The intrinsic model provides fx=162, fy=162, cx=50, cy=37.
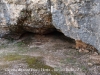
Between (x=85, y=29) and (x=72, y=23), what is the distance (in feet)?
1.47

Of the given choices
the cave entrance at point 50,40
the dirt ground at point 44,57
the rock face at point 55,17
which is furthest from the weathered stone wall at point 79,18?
the cave entrance at point 50,40

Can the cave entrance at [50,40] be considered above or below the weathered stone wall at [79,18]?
below

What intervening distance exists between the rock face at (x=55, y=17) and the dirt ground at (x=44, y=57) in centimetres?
50

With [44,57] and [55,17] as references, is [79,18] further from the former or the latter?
[44,57]

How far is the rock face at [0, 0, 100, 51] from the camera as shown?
15.2 ft

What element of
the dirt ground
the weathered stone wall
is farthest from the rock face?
the dirt ground

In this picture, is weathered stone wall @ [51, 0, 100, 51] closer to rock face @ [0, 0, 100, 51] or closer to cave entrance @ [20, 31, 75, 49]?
rock face @ [0, 0, 100, 51]

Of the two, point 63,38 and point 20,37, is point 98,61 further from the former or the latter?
point 20,37

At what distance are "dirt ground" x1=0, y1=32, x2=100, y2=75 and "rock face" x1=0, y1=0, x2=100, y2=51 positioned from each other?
498mm

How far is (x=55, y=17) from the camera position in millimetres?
5195

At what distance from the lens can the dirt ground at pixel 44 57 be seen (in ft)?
15.0

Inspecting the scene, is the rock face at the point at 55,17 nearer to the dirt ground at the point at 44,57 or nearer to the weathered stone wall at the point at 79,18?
the weathered stone wall at the point at 79,18

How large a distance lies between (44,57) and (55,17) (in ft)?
4.49

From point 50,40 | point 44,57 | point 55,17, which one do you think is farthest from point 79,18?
point 50,40
